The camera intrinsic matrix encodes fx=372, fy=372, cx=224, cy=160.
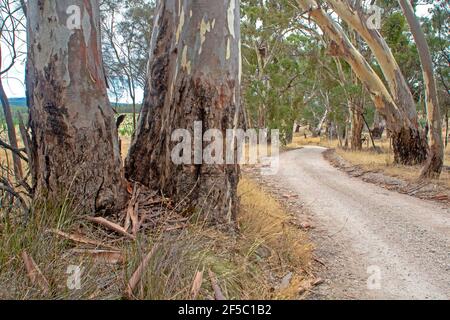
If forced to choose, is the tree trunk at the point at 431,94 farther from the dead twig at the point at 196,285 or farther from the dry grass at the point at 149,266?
the dead twig at the point at 196,285

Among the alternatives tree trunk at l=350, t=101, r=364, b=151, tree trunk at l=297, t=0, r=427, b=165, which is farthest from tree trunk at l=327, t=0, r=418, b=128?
tree trunk at l=350, t=101, r=364, b=151

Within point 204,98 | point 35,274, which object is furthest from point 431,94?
point 35,274

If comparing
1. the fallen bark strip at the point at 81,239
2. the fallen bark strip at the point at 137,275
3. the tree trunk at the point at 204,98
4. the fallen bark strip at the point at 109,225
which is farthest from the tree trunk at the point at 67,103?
the fallen bark strip at the point at 137,275

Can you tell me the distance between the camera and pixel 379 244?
11.0ft

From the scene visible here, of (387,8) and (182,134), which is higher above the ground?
(387,8)

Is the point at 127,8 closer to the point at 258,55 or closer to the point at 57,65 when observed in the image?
→ the point at 258,55

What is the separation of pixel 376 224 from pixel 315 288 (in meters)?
1.91

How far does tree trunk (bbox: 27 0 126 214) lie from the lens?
2346 mm

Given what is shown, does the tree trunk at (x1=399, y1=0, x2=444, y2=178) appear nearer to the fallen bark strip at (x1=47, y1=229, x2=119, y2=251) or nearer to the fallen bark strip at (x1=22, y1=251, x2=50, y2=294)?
the fallen bark strip at (x1=47, y1=229, x2=119, y2=251)

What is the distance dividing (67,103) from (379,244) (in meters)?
2.82

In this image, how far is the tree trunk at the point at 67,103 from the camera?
235 centimetres

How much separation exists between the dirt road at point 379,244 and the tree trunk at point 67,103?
168 cm

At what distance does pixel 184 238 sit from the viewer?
7.63 feet
